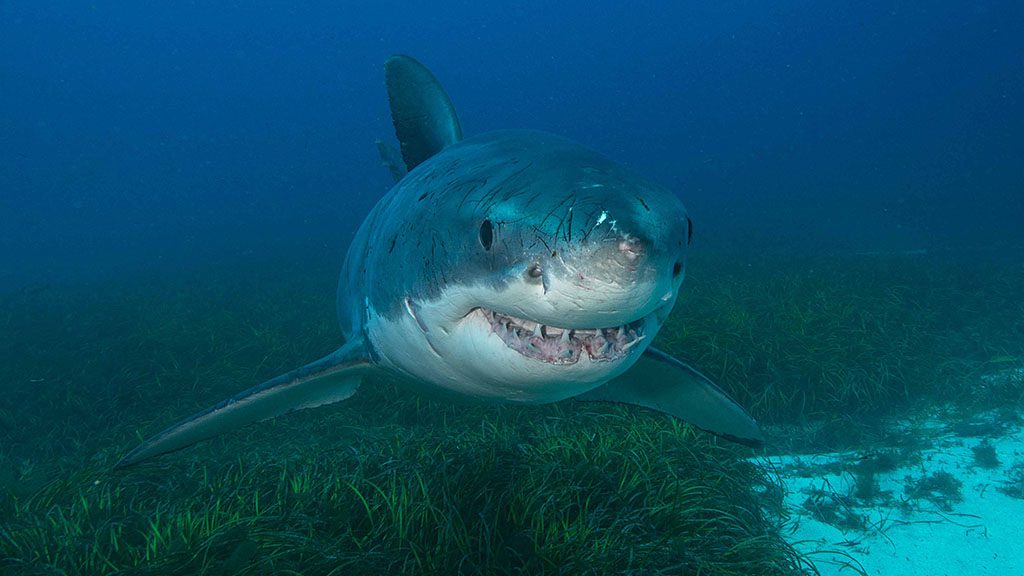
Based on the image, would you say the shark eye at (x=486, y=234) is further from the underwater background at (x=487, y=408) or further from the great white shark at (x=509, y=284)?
the underwater background at (x=487, y=408)

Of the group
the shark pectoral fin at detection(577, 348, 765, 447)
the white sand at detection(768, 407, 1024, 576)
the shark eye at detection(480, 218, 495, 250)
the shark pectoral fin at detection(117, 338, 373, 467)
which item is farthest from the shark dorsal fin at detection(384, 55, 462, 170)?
the white sand at detection(768, 407, 1024, 576)

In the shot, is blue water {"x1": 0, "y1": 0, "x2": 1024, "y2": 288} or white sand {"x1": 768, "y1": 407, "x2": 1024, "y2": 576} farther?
blue water {"x1": 0, "y1": 0, "x2": 1024, "y2": 288}

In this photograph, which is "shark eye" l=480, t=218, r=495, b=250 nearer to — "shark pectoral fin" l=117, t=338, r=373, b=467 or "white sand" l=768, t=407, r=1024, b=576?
"shark pectoral fin" l=117, t=338, r=373, b=467

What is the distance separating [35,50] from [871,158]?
17392 cm

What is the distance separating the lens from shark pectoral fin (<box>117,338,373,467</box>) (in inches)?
119

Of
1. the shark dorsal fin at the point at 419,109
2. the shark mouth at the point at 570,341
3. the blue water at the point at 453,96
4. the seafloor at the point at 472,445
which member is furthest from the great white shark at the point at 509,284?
the blue water at the point at 453,96

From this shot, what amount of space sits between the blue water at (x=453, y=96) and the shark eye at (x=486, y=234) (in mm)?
34803

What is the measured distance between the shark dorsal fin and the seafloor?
2.52 meters

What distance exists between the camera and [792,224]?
25.0 m

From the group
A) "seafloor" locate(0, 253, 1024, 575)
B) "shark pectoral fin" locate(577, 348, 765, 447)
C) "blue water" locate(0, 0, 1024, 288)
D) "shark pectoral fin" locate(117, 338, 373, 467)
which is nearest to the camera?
"seafloor" locate(0, 253, 1024, 575)

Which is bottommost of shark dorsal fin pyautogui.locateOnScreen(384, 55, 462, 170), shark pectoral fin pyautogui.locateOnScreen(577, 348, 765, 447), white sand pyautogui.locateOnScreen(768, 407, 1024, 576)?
white sand pyautogui.locateOnScreen(768, 407, 1024, 576)

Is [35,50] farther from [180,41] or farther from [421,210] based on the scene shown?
[421,210]

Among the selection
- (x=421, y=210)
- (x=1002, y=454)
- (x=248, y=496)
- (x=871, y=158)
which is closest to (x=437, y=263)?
(x=421, y=210)

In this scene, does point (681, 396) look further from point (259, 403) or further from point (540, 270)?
point (259, 403)
